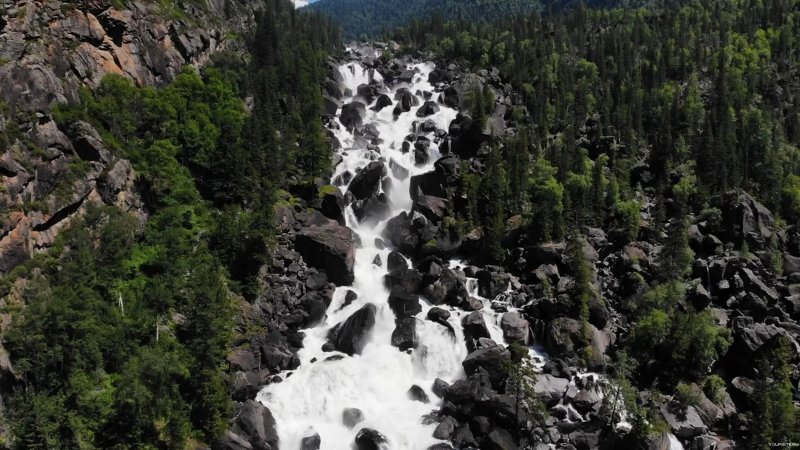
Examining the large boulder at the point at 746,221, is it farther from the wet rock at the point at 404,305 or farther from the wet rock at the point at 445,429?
the wet rock at the point at 445,429

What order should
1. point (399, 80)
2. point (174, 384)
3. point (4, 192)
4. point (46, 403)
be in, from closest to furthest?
point (46, 403)
point (174, 384)
point (4, 192)
point (399, 80)

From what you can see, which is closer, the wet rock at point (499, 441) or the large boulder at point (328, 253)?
the wet rock at point (499, 441)

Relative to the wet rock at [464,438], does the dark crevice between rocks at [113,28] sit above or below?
above

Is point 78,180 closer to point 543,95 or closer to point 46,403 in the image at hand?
point 46,403

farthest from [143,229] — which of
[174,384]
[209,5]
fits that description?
[209,5]

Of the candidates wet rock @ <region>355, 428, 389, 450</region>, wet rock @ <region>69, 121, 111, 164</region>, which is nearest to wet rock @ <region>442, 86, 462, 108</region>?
wet rock @ <region>69, 121, 111, 164</region>

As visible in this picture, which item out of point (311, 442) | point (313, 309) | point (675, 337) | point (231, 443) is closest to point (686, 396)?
point (675, 337)

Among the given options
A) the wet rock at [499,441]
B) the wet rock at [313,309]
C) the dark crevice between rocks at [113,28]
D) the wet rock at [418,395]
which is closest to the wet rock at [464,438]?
the wet rock at [499,441]

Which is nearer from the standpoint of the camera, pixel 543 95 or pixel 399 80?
pixel 543 95
